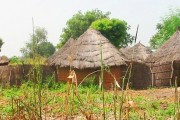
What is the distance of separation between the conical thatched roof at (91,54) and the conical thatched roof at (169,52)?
2.55 m

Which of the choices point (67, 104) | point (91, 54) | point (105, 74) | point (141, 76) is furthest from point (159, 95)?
point (67, 104)

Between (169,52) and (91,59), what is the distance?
4.00 m

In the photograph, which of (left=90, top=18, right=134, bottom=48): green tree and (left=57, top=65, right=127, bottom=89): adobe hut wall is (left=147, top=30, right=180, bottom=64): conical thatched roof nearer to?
(left=57, top=65, right=127, bottom=89): adobe hut wall

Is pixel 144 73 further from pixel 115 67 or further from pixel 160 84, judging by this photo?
pixel 115 67

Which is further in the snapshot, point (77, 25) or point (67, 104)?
point (77, 25)

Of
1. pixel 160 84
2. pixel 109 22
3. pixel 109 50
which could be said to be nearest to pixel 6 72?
pixel 109 50

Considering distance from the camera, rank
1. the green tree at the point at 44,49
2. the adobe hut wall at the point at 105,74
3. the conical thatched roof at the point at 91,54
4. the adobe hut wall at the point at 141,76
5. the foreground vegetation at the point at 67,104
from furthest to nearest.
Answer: the adobe hut wall at the point at 141,76
the conical thatched roof at the point at 91,54
the adobe hut wall at the point at 105,74
the green tree at the point at 44,49
the foreground vegetation at the point at 67,104

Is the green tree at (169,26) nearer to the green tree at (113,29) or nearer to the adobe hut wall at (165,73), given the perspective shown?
the green tree at (113,29)

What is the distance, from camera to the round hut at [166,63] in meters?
17.6

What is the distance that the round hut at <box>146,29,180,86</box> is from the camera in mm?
17609

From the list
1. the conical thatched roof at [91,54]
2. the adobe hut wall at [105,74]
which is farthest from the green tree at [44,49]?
the adobe hut wall at [105,74]

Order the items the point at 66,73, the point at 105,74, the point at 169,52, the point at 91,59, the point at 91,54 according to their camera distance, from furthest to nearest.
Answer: the point at 169,52 < the point at 66,73 < the point at 91,54 < the point at 91,59 < the point at 105,74

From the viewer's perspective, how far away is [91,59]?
16703 mm

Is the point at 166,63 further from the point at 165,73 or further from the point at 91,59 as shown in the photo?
the point at 91,59
